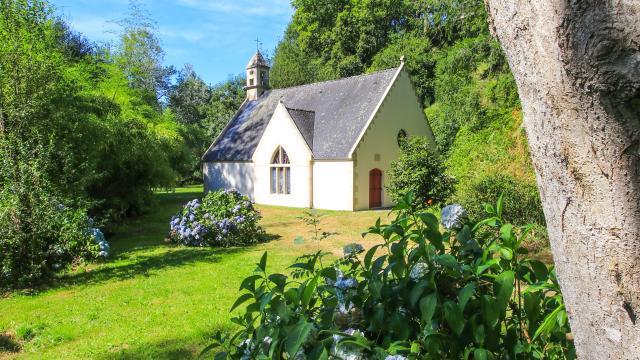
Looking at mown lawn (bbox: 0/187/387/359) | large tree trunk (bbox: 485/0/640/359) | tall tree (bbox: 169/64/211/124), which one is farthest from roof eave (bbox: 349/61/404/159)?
tall tree (bbox: 169/64/211/124)

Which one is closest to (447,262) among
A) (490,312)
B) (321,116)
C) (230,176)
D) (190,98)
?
(490,312)

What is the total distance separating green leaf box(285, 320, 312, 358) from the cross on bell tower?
1156 inches

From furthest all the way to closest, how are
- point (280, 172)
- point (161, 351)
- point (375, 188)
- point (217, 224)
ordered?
point (280, 172)
point (375, 188)
point (217, 224)
point (161, 351)

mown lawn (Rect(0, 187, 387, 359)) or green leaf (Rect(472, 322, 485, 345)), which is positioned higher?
green leaf (Rect(472, 322, 485, 345))

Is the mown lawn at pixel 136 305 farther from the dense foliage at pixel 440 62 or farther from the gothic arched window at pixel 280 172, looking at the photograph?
the gothic arched window at pixel 280 172

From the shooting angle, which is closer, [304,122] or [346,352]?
[346,352]

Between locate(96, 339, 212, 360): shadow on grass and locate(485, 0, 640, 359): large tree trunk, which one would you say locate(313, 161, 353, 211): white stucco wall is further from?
locate(485, 0, 640, 359): large tree trunk

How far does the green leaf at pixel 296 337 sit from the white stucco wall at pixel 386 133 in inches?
725

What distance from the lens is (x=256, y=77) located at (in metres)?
29.8

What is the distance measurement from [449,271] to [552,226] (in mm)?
793

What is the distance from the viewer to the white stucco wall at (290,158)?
856 inches

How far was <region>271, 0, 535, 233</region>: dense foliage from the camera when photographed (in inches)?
448

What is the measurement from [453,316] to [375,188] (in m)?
19.7

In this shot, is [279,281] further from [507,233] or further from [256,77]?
[256,77]
